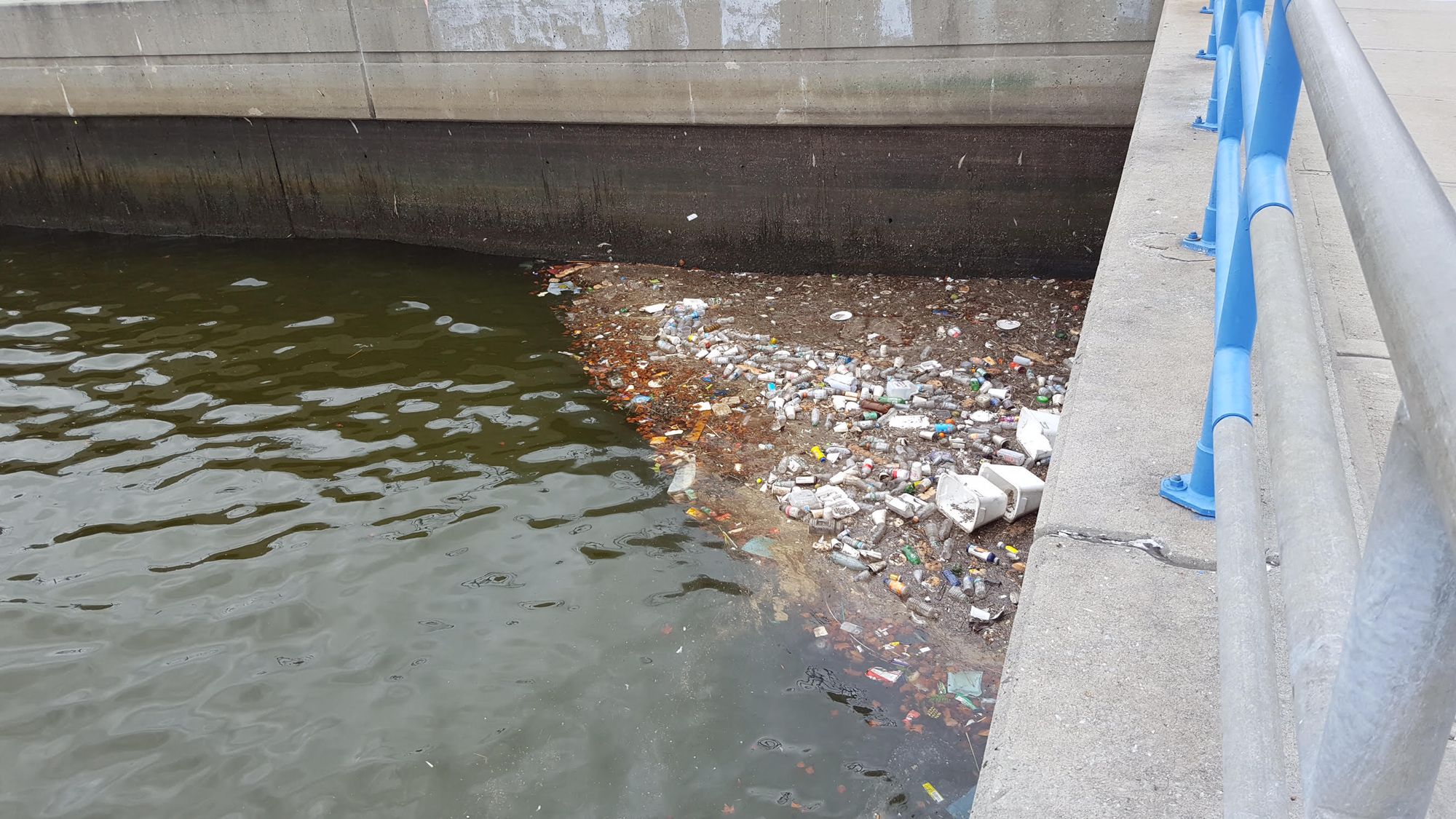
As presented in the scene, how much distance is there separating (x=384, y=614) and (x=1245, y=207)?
12.2 ft

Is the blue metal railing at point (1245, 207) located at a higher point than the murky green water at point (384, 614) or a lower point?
higher

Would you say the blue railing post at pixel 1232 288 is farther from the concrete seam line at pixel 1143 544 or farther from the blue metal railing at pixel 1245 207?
the concrete seam line at pixel 1143 544

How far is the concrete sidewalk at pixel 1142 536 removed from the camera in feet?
5.18

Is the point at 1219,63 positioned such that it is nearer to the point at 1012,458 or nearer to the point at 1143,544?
the point at 1012,458

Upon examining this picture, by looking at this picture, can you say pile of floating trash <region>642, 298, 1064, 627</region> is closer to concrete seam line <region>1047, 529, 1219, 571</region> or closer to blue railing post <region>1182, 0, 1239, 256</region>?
blue railing post <region>1182, 0, 1239, 256</region>

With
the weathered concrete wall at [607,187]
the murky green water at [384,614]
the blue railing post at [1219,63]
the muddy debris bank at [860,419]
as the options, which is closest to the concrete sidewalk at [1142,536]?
the blue railing post at [1219,63]

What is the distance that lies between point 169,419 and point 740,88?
15.1 feet

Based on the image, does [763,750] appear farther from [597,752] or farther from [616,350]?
[616,350]

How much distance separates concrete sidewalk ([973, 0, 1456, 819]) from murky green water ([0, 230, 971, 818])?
58.0 inches

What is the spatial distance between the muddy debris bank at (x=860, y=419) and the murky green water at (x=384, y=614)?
11.1 inches

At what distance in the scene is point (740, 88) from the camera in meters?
7.55

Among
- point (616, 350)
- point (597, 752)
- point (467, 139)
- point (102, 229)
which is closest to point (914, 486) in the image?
point (597, 752)

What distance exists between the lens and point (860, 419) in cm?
535

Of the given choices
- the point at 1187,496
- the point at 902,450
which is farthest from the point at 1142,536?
the point at 902,450
